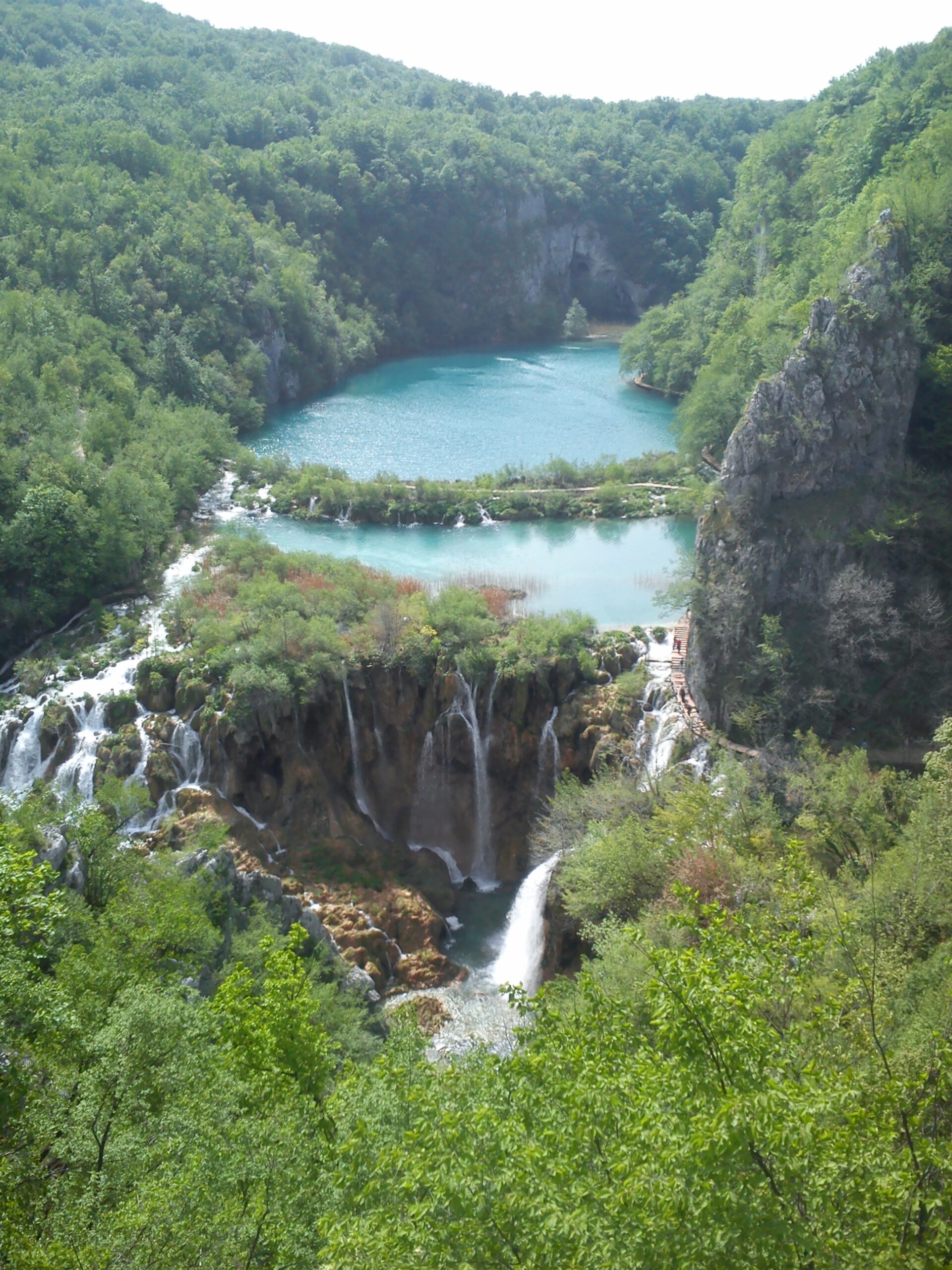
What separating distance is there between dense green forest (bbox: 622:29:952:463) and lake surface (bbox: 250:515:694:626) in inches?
363

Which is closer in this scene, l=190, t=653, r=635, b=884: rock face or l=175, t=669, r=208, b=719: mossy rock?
l=190, t=653, r=635, b=884: rock face

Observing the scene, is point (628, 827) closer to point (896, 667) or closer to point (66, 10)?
point (896, 667)

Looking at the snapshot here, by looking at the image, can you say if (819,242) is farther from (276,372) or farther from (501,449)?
(276,372)

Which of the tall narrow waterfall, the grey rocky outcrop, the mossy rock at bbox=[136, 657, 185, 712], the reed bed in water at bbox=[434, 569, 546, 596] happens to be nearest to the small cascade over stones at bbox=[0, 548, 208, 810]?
the mossy rock at bbox=[136, 657, 185, 712]

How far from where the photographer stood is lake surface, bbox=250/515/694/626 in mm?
42188

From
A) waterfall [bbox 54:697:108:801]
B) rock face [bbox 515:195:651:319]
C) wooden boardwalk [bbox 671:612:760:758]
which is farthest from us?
rock face [bbox 515:195:651:319]

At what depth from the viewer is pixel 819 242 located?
56.5m

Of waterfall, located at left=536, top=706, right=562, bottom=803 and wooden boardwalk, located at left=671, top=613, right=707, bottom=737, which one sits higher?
wooden boardwalk, located at left=671, top=613, right=707, bottom=737

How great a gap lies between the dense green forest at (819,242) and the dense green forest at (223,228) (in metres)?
29.3

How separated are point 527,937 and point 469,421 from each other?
167 feet

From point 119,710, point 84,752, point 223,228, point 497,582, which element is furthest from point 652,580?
point 223,228

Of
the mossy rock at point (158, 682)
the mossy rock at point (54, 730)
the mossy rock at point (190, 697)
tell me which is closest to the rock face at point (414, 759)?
the mossy rock at point (190, 697)

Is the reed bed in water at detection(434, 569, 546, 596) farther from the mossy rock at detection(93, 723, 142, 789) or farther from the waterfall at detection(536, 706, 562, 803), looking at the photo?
the mossy rock at detection(93, 723, 142, 789)

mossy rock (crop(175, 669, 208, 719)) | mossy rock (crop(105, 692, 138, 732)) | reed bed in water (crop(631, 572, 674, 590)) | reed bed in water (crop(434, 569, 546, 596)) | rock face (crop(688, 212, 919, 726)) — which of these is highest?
rock face (crop(688, 212, 919, 726))
